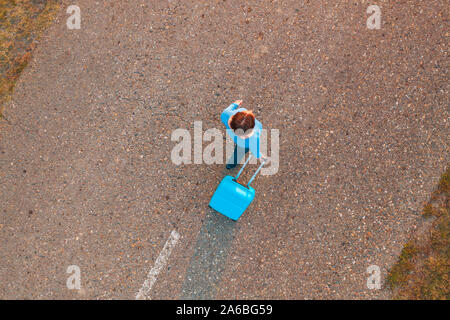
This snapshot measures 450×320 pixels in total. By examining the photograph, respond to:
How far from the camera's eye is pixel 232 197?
12.6ft

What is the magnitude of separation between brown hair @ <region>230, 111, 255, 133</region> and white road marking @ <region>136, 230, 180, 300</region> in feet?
6.15

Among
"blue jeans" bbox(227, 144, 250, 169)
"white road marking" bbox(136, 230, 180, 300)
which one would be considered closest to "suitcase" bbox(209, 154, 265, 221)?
"blue jeans" bbox(227, 144, 250, 169)

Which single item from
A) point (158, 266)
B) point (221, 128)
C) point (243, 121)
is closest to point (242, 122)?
point (243, 121)

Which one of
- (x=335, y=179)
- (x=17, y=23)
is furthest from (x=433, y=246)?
(x=17, y=23)

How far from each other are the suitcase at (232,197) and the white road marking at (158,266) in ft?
2.52

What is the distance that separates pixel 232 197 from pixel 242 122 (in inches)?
45.7

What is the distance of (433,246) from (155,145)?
13.6 feet

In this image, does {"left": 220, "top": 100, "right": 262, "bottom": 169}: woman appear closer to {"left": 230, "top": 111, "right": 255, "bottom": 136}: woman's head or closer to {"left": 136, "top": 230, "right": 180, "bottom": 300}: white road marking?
{"left": 230, "top": 111, "right": 255, "bottom": 136}: woman's head

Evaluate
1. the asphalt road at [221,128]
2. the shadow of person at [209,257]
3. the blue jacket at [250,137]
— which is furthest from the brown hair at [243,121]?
the shadow of person at [209,257]

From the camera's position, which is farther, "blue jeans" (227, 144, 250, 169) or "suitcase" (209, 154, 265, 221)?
"blue jeans" (227, 144, 250, 169)

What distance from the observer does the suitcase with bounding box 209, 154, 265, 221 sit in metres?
3.82
